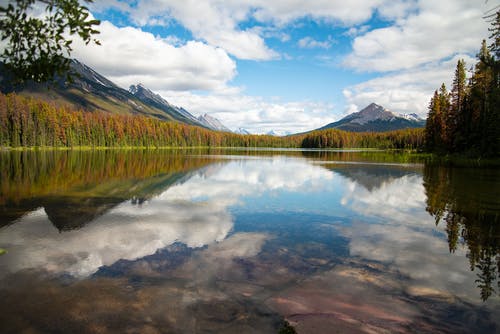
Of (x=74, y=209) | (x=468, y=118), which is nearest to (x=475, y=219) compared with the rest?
(x=74, y=209)

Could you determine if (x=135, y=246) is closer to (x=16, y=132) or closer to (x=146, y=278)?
(x=146, y=278)

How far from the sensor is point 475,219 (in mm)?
16906

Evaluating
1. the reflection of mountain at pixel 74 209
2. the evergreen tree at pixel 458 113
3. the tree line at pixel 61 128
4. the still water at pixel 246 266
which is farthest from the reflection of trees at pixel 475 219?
the tree line at pixel 61 128

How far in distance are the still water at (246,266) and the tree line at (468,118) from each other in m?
40.2

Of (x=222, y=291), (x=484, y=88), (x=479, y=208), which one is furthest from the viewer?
(x=484, y=88)

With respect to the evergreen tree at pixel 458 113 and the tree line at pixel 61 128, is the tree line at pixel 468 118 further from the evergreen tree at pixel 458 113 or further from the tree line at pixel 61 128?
the tree line at pixel 61 128

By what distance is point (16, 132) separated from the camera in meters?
118

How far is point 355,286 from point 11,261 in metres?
11.8

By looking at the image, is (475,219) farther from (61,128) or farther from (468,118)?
(61,128)

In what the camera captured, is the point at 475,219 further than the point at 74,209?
No

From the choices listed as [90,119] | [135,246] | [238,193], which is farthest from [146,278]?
[90,119]

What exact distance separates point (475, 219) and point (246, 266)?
1377 cm

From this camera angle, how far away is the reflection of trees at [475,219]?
10734 millimetres

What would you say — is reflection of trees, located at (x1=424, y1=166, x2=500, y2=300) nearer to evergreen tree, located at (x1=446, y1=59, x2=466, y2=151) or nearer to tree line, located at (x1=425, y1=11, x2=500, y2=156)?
tree line, located at (x1=425, y1=11, x2=500, y2=156)
